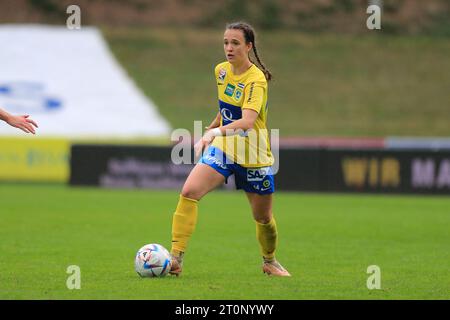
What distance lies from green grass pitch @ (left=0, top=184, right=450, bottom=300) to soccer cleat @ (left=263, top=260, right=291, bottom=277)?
0.12 metres

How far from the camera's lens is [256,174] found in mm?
9305

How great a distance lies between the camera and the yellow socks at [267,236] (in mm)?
9578

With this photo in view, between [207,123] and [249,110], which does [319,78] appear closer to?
[207,123]

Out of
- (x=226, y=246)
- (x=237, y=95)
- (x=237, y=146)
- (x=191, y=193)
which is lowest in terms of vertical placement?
(x=226, y=246)

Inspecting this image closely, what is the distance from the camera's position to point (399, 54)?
41.0 metres

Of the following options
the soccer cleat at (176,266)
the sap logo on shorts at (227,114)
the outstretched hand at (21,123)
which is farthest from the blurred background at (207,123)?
the sap logo on shorts at (227,114)

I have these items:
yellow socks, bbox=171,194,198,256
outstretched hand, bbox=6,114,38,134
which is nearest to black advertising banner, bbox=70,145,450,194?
yellow socks, bbox=171,194,198,256

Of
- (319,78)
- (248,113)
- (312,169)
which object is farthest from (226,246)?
(319,78)

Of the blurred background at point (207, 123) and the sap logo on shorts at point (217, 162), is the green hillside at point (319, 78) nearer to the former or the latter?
the blurred background at point (207, 123)

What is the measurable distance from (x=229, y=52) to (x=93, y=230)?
19.7ft

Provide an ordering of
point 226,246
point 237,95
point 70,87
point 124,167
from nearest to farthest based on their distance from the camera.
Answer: point 237,95
point 226,246
point 124,167
point 70,87

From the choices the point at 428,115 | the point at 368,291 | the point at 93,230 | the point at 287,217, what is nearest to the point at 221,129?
the point at 368,291

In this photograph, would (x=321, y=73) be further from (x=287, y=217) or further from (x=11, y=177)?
(x=287, y=217)

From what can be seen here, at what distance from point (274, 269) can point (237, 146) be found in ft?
4.09
